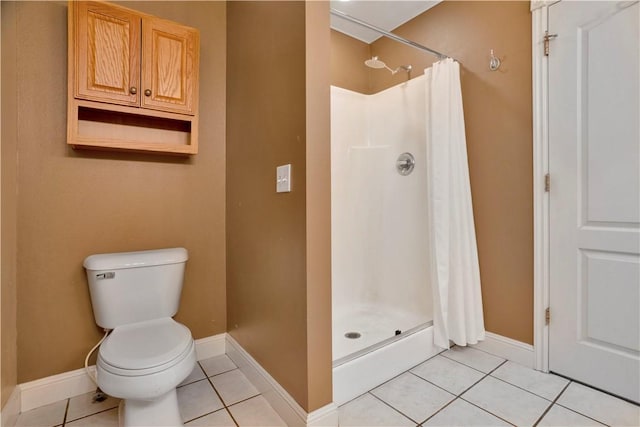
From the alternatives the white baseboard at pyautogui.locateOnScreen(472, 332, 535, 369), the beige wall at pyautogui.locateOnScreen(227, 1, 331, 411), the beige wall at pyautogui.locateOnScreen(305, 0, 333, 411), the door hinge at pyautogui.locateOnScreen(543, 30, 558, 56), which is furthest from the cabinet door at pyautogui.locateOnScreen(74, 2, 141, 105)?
the white baseboard at pyautogui.locateOnScreen(472, 332, 535, 369)

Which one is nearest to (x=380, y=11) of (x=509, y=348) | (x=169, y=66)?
(x=169, y=66)

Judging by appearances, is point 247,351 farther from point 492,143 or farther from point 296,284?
point 492,143

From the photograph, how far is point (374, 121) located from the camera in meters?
2.67

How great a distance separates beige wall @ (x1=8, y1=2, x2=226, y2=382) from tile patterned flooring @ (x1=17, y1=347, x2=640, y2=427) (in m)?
0.33

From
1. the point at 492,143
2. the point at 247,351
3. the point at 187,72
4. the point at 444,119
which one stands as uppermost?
the point at 187,72

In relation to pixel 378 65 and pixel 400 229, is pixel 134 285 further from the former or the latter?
pixel 378 65

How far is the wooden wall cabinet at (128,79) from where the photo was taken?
1.47 meters

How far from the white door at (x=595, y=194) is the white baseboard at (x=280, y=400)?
1.37m

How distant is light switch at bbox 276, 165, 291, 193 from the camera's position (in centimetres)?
135

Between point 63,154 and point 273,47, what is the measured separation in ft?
3.97

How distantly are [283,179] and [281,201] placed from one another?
106mm

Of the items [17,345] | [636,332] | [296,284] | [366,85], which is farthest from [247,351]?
[366,85]

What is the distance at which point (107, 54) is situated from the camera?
152cm

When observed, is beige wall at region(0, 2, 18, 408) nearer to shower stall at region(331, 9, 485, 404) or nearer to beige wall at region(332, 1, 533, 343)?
shower stall at region(331, 9, 485, 404)
